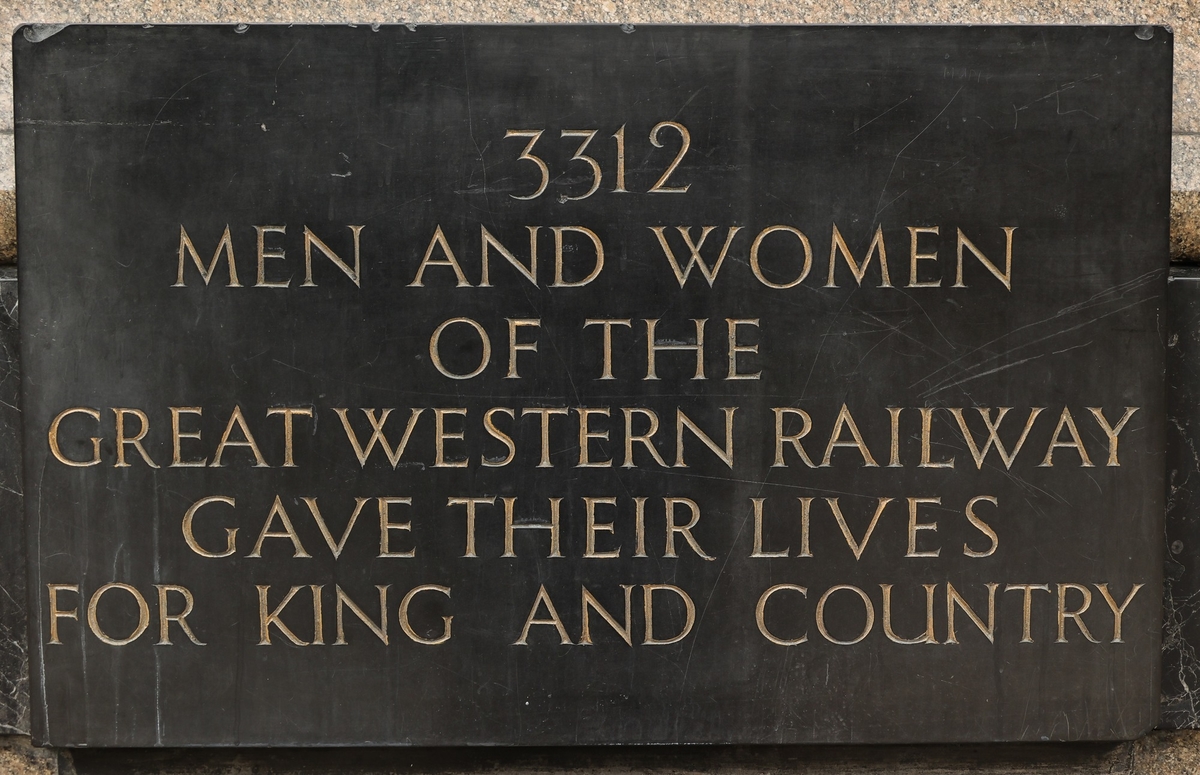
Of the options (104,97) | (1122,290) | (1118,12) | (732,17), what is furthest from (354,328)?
(1118,12)

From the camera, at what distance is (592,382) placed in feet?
8.13

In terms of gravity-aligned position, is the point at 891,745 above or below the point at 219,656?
below

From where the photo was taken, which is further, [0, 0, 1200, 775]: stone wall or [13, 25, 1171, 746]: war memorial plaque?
[0, 0, 1200, 775]: stone wall

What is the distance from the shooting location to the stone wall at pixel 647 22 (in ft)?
8.57

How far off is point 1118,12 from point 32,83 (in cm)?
270

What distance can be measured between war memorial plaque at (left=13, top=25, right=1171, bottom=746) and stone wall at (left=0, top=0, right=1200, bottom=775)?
14 cm

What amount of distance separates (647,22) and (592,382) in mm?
954

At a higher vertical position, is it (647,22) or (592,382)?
(647,22)

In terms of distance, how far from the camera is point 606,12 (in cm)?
269

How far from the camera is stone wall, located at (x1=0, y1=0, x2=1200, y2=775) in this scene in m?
2.61

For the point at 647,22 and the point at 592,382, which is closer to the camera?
the point at 592,382

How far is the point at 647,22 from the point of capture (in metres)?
2.65

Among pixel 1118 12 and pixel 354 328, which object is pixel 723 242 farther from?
pixel 1118 12

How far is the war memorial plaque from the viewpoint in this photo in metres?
2.43
